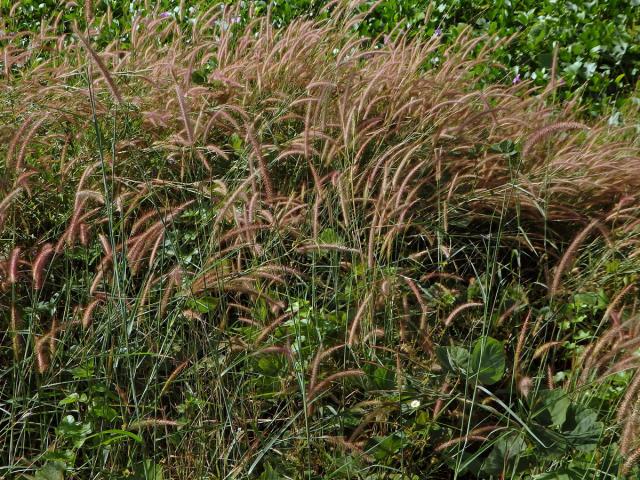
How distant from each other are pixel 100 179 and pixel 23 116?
409 mm

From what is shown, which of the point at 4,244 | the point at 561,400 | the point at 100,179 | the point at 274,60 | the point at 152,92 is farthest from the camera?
the point at 274,60

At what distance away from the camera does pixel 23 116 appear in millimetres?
3387

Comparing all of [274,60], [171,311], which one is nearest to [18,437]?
[171,311]

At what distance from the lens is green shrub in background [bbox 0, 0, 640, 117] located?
5211 millimetres

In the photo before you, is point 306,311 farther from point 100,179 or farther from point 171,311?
point 100,179

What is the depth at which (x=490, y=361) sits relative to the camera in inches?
104

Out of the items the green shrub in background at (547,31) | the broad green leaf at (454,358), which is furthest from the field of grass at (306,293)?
the green shrub in background at (547,31)

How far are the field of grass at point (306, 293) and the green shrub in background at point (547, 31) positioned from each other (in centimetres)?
136

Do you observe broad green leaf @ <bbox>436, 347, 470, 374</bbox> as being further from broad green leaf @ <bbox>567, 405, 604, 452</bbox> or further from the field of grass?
broad green leaf @ <bbox>567, 405, 604, 452</bbox>

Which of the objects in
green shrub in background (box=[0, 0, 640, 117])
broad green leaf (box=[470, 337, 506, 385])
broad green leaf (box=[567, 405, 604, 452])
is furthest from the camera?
green shrub in background (box=[0, 0, 640, 117])

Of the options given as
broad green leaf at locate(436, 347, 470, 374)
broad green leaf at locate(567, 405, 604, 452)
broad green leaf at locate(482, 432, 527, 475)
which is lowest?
broad green leaf at locate(482, 432, 527, 475)

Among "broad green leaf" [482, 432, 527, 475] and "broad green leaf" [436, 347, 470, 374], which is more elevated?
"broad green leaf" [436, 347, 470, 374]

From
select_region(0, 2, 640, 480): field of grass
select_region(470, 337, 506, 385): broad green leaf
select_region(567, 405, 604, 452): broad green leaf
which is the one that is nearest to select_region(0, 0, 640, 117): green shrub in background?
select_region(0, 2, 640, 480): field of grass

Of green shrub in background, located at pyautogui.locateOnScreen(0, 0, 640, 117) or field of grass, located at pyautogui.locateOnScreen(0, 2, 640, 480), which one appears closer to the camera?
field of grass, located at pyautogui.locateOnScreen(0, 2, 640, 480)
